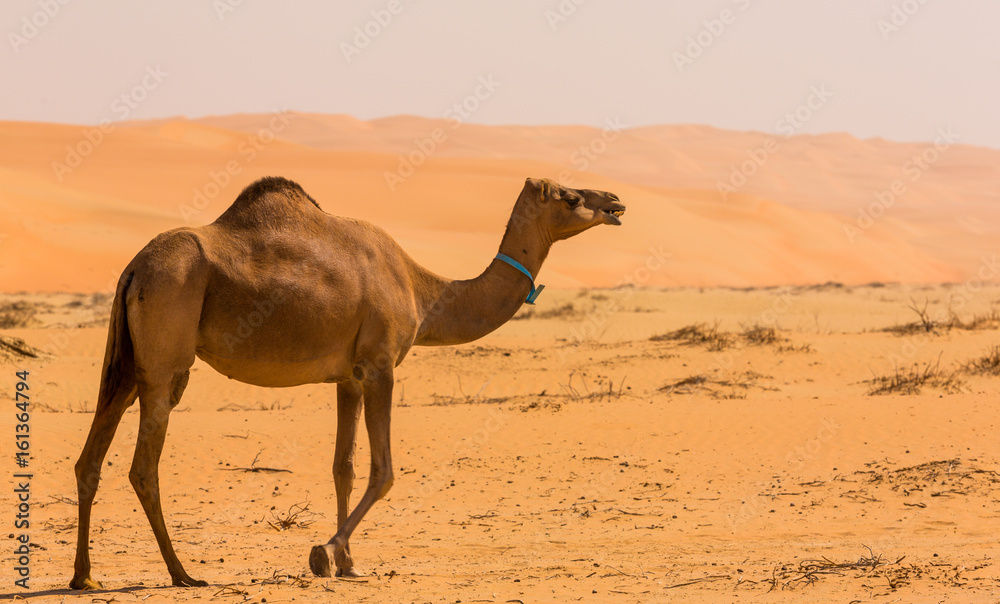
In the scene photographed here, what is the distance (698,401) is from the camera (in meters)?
14.5

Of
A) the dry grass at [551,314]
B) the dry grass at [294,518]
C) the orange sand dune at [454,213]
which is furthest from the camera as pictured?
the orange sand dune at [454,213]

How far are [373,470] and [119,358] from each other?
1823mm

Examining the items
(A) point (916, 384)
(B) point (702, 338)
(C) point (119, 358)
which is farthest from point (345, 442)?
(B) point (702, 338)

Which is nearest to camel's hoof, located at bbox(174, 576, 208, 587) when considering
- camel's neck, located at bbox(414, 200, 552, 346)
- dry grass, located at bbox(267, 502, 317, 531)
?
camel's neck, located at bbox(414, 200, 552, 346)

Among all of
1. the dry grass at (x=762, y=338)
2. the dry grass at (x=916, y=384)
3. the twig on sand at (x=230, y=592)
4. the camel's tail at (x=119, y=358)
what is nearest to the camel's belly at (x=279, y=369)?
the camel's tail at (x=119, y=358)

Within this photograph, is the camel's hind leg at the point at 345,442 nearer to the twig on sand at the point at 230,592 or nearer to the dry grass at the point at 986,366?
the twig on sand at the point at 230,592

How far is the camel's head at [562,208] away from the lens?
7309mm

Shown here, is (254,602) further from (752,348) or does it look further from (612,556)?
(752,348)

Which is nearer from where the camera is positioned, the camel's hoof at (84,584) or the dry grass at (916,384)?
the camel's hoof at (84,584)

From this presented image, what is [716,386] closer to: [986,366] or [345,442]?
[986,366]

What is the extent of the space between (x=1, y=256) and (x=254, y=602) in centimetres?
4129

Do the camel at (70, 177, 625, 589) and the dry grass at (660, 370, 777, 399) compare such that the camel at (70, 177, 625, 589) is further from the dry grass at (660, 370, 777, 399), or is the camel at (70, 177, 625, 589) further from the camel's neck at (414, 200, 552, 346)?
the dry grass at (660, 370, 777, 399)

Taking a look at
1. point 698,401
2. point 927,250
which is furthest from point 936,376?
point 927,250

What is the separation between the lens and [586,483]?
10.6 meters
